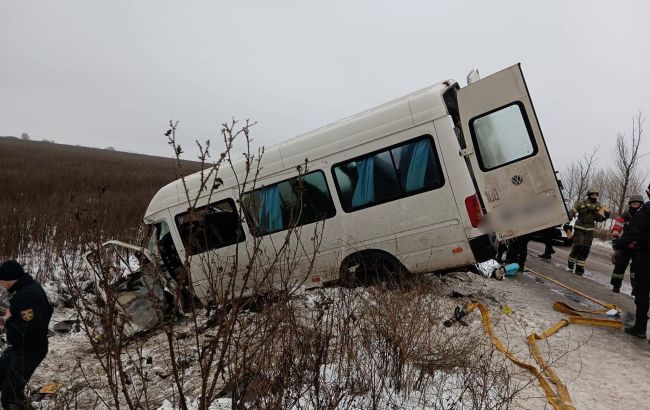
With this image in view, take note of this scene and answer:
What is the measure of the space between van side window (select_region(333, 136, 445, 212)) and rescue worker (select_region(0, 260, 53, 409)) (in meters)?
3.72

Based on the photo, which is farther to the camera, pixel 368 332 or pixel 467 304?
pixel 467 304

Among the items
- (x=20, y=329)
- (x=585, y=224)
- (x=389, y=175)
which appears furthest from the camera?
(x=585, y=224)

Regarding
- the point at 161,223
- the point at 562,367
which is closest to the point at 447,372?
the point at 562,367

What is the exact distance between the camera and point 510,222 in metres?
5.25

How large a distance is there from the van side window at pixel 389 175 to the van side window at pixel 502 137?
0.65 meters

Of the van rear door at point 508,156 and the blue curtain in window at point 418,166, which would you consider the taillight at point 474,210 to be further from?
the blue curtain in window at point 418,166

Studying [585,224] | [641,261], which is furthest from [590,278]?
[641,261]

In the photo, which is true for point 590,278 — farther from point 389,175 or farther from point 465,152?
point 389,175

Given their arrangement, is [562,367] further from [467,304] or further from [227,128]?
[227,128]

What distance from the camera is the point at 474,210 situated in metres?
5.14

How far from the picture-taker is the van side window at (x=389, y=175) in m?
5.28

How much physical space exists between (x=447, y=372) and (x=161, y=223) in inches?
216

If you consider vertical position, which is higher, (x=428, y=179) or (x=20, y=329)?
(x=428, y=179)

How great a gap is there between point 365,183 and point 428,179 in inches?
33.8
